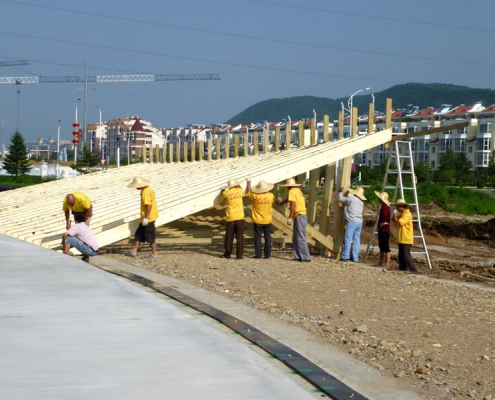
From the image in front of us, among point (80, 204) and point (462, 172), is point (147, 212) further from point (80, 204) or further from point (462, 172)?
point (462, 172)

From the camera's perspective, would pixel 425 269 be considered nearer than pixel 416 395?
No

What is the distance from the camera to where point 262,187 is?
14.6 metres

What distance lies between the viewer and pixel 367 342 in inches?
291

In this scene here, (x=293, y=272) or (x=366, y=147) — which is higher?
(x=366, y=147)

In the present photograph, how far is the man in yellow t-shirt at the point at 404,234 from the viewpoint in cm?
1495

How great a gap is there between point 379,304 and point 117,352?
488 centimetres

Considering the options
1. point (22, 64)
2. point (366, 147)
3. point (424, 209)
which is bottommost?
point (424, 209)

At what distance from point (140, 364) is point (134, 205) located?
34.8 feet

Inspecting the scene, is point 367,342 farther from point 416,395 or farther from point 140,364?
point 140,364

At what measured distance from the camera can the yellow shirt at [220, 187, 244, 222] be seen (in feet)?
47.3

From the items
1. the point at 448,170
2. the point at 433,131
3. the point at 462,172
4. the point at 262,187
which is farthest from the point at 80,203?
the point at 448,170

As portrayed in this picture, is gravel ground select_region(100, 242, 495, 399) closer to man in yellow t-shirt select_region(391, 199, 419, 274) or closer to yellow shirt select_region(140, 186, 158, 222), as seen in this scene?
man in yellow t-shirt select_region(391, 199, 419, 274)

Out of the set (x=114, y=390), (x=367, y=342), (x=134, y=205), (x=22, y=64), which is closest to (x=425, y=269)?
(x=134, y=205)

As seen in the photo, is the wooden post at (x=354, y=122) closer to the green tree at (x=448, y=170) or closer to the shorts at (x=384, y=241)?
the shorts at (x=384, y=241)
